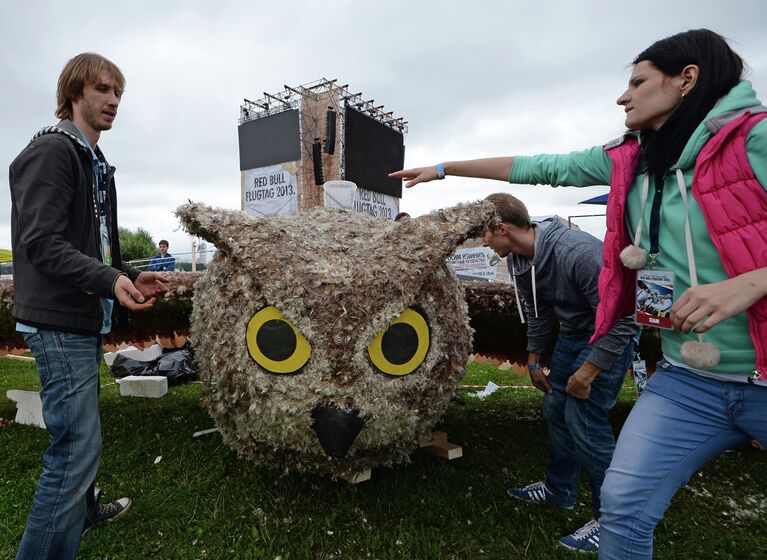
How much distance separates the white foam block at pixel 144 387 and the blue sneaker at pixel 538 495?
3.84 meters

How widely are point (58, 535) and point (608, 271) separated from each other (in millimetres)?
2329

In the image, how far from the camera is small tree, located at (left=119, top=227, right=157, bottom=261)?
4072 centimetres

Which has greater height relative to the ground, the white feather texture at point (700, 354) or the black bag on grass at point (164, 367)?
the white feather texture at point (700, 354)

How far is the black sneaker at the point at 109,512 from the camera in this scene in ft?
8.39

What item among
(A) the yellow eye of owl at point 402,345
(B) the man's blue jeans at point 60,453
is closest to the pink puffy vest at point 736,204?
(A) the yellow eye of owl at point 402,345

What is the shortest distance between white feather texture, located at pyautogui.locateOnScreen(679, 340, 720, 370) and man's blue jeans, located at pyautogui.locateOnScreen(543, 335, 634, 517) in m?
0.82

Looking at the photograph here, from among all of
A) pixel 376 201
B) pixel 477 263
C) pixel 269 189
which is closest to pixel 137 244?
pixel 269 189

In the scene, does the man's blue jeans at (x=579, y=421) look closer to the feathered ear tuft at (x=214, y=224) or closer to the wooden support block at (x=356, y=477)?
the wooden support block at (x=356, y=477)

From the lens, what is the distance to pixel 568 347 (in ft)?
8.86

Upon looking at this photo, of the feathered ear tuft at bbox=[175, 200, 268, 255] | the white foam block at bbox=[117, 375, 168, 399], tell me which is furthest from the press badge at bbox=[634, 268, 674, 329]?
the white foam block at bbox=[117, 375, 168, 399]

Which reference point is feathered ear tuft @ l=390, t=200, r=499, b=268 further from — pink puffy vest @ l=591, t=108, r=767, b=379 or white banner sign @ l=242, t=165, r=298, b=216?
white banner sign @ l=242, t=165, r=298, b=216

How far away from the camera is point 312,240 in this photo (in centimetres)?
243

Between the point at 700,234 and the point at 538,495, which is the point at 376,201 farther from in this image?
the point at 700,234

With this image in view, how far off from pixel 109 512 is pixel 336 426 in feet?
5.49
